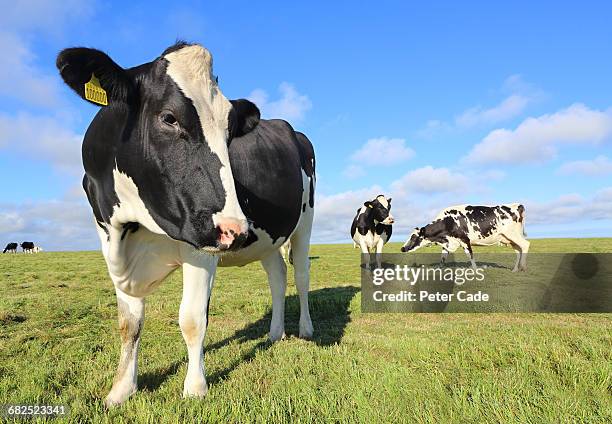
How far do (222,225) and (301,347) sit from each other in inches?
114

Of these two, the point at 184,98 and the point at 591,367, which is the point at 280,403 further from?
the point at 591,367

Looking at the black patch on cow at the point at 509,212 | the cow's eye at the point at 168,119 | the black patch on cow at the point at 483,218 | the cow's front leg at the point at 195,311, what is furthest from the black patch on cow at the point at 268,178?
the black patch on cow at the point at 509,212

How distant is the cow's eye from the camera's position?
299 centimetres

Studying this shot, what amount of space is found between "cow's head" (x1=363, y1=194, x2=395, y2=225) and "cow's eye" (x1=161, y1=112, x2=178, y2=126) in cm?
1481

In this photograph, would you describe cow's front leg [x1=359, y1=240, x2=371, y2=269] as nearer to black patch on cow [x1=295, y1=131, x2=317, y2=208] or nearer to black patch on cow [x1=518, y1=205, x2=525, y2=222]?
black patch on cow [x1=518, y1=205, x2=525, y2=222]

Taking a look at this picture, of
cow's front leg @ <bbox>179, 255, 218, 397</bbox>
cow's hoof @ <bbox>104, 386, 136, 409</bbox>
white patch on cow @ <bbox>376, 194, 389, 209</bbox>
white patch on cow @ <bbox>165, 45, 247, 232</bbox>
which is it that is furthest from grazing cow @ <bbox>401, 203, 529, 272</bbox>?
white patch on cow @ <bbox>165, 45, 247, 232</bbox>

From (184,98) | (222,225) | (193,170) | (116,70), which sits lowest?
(222,225)

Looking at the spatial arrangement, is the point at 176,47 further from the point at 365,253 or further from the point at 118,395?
the point at 365,253

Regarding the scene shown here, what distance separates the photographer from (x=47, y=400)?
361cm

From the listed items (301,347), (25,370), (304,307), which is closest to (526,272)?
(304,307)

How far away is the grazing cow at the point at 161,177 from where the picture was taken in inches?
115

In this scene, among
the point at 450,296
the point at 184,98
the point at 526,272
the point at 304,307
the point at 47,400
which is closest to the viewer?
the point at 184,98

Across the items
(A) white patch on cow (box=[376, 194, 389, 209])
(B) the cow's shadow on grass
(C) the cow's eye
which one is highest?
(A) white patch on cow (box=[376, 194, 389, 209])

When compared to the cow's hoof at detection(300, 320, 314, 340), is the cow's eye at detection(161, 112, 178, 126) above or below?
above
